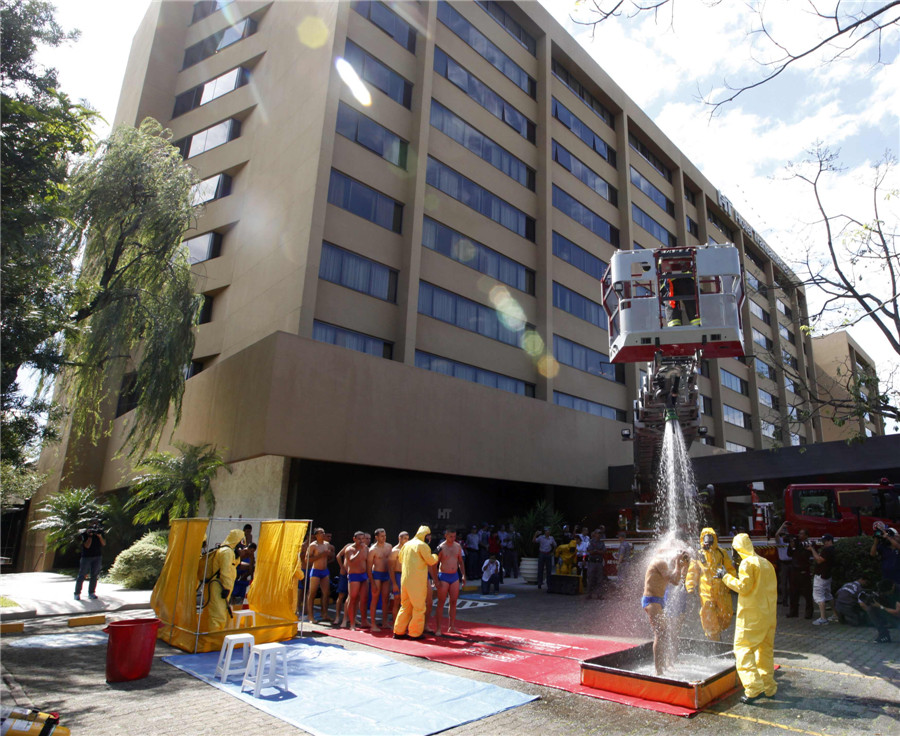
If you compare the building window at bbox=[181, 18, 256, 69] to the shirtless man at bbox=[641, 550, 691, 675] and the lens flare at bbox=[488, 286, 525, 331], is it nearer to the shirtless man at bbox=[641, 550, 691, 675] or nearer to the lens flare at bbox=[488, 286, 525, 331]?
the lens flare at bbox=[488, 286, 525, 331]

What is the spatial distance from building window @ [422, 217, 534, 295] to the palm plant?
11.3 m

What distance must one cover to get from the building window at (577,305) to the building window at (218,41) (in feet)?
61.4

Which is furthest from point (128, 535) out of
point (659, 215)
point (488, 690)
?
point (659, 215)

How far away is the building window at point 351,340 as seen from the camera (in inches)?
768

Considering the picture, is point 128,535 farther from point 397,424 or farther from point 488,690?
point 488,690

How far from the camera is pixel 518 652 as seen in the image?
8891 millimetres

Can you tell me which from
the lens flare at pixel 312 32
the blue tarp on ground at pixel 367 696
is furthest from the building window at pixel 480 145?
the blue tarp on ground at pixel 367 696

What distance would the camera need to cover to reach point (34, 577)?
21938 millimetres

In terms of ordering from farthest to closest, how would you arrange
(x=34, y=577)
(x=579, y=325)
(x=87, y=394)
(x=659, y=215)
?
(x=659, y=215) → (x=579, y=325) → (x=34, y=577) → (x=87, y=394)

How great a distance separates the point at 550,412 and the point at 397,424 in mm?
8636

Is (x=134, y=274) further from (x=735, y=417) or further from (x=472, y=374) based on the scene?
(x=735, y=417)

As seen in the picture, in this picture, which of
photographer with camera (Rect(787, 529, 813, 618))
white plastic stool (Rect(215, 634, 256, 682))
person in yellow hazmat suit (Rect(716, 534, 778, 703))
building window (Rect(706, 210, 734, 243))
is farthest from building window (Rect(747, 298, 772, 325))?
white plastic stool (Rect(215, 634, 256, 682))

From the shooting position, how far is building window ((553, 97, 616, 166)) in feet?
104

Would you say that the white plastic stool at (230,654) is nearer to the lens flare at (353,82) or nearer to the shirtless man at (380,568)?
the shirtless man at (380,568)
